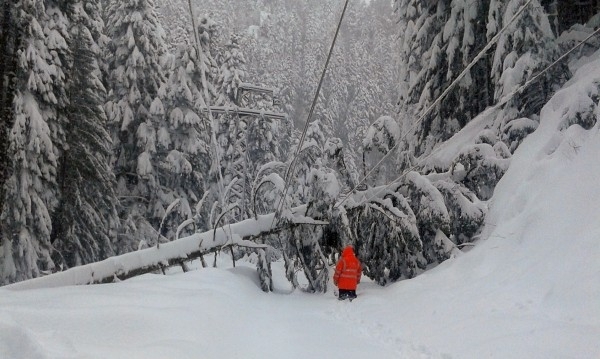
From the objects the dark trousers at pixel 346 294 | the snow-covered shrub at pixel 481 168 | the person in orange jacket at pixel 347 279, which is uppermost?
the snow-covered shrub at pixel 481 168

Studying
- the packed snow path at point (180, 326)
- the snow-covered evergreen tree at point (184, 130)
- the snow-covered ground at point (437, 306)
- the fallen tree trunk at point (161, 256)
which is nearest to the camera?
the packed snow path at point (180, 326)

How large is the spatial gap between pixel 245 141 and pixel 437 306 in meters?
10.9

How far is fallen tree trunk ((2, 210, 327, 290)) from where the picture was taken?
8.01 metres

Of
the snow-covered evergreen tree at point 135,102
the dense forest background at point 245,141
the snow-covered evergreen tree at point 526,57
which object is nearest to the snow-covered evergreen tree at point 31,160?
the dense forest background at point 245,141

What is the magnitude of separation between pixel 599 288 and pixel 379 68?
232 feet

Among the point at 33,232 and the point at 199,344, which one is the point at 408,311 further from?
the point at 33,232

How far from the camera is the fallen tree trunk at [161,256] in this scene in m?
8.01

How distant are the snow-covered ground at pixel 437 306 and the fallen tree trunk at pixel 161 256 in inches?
38.5

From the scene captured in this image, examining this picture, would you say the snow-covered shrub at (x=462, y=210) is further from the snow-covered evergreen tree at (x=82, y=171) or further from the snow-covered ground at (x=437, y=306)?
the snow-covered evergreen tree at (x=82, y=171)

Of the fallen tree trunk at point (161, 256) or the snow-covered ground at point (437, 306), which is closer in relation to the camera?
the snow-covered ground at point (437, 306)

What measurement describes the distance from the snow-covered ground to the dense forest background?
0.96 m

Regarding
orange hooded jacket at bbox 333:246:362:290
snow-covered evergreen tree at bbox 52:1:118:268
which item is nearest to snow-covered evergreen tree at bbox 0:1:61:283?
snow-covered evergreen tree at bbox 52:1:118:268

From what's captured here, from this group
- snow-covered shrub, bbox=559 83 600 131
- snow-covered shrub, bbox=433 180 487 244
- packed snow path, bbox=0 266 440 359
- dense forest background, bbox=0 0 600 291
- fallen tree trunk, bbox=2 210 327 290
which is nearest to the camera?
packed snow path, bbox=0 266 440 359

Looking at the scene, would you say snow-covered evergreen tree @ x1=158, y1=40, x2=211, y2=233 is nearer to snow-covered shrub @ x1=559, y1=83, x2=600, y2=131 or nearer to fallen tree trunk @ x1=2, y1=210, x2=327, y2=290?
fallen tree trunk @ x1=2, y1=210, x2=327, y2=290
